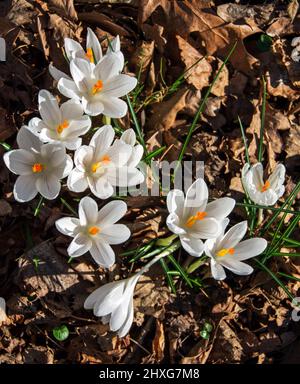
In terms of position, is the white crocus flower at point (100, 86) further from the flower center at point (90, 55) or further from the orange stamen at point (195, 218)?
the orange stamen at point (195, 218)

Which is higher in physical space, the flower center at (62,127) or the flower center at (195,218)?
the flower center at (62,127)

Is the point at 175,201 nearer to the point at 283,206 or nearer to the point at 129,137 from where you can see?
A: the point at 129,137

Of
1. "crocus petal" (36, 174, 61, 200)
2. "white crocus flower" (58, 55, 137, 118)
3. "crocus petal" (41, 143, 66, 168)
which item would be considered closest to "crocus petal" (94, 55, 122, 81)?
"white crocus flower" (58, 55, 137, 118)

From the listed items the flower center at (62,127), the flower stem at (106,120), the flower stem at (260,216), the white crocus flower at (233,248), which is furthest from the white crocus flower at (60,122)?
the flower stem at (260,216)
